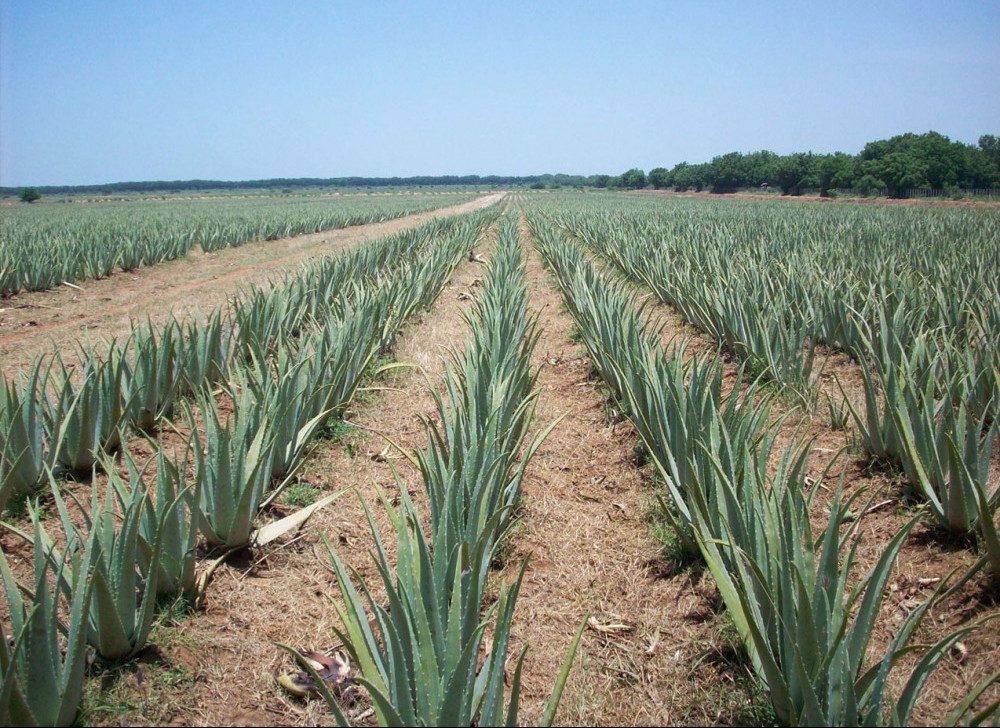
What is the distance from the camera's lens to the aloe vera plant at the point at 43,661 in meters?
1.23

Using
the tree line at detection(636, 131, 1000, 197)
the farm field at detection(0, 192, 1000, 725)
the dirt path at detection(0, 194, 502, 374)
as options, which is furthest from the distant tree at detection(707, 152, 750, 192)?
the farm field at detection(0, 192, 1000, 725)

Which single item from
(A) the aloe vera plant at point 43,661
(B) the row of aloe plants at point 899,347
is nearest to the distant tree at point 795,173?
(B) the row of aloe plants at point 899,347

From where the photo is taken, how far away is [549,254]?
30.2 feet

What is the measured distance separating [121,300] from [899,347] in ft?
29.8

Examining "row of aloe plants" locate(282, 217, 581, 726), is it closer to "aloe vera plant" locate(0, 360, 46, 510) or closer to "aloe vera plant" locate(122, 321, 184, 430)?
"aloe vera plant" locate(0, 360, 46, 510)

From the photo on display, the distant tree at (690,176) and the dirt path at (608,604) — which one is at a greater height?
the distant tree at (690,176)

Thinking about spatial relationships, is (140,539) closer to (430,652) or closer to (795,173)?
(430,652)

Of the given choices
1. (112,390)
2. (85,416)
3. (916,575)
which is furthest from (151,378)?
(916,575)

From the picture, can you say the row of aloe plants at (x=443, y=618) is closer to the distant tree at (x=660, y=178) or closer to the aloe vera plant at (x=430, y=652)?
the aloe vera plant at (x=430, y=652)

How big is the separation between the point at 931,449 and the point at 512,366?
180cm

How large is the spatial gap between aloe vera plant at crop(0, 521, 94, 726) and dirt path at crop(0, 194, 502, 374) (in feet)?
7.72

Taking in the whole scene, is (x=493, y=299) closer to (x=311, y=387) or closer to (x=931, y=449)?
(x=311, y=387)

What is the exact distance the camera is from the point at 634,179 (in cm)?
Answer: 10769

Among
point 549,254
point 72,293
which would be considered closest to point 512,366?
point 549,254
